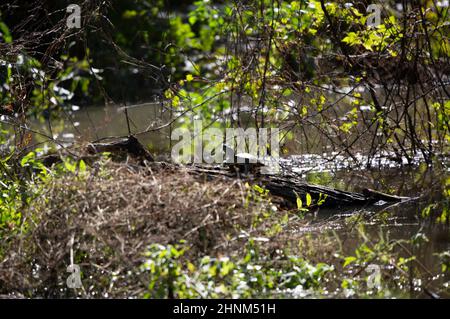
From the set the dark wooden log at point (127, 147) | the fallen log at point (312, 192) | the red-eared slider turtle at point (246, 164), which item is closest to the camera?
the fallen log at point (312, 192)

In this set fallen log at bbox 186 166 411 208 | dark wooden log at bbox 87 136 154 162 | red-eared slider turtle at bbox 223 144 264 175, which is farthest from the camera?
dark wooden log at bbox 87 136 154 162

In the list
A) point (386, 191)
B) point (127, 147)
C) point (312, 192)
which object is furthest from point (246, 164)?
point (386, 191)

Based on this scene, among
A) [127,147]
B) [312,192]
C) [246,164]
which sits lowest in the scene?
[312,192]

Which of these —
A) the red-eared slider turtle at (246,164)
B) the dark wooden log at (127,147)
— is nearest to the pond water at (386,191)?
the dark wooden log at (127,147)

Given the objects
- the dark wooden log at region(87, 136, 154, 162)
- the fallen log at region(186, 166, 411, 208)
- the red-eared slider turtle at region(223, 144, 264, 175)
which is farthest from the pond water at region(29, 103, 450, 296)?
the red-eared slider turtle at region(223, 144, 264, 175)

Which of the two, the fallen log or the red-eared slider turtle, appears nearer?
the fallen log

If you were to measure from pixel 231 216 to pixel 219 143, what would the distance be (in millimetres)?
2780

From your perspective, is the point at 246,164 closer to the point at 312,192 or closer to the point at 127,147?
the point at 312,192

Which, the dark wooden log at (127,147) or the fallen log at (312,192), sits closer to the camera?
the fallen log at (312,192)

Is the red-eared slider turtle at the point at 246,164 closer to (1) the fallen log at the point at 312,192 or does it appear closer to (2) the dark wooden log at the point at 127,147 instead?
(1) the fallen log at the point at 312,192

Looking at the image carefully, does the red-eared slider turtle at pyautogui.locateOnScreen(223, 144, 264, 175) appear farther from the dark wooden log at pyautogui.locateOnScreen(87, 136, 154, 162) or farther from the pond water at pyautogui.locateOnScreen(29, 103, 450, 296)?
the dark wooden log at pyautogui.locateOnScreen(87, 136, 154, 162)

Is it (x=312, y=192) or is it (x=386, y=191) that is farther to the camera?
(x=386, y=191)

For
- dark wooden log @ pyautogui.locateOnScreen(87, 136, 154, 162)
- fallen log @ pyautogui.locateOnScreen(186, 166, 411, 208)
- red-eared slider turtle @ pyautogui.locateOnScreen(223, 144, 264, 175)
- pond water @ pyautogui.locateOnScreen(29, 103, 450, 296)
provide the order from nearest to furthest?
1. pond water @ pyautogui.locateOnScreen(29, 103, 450, 296)
2. fallen log @ pyautogui.locateOnScreen(186, 166, 411, 208)
3. red-eared slider turtle @ pyautogui.locateOnScreen(223, 144, 264, 175)
4. dark wooden log @ pyautogui.locateOnScreen(87, 136, 154, 162)

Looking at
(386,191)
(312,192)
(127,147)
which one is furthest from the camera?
(386,191)
